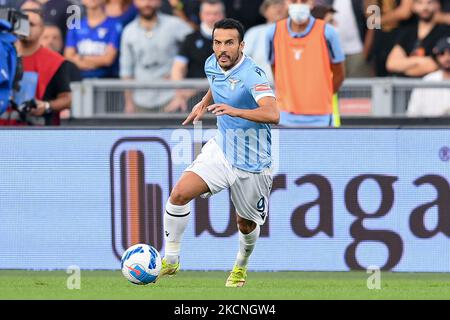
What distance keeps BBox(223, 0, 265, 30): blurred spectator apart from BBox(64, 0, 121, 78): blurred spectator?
1414mm

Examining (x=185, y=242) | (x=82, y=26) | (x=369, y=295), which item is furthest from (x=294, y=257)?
(x=82, y=26)

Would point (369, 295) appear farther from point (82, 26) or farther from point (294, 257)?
point (82, 26)

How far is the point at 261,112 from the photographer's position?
33.9 ft

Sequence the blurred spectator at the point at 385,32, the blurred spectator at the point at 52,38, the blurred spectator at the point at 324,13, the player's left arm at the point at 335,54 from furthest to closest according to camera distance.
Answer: the blurred spectator at the point at 52,38, the blurred spectator at the point at 385,32, the blurred spectator at the point at 324,13, the player's left arm at the point at 335,54

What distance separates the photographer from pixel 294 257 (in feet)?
40.4

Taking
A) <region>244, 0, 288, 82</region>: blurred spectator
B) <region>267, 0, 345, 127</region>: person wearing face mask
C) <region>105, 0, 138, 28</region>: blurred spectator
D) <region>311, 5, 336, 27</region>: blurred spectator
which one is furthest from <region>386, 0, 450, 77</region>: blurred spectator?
<region>105, 0, 138, 28</region>: blurred spectator

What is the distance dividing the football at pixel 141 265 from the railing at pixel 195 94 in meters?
4.30

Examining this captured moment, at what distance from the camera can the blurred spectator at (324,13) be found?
14.8m

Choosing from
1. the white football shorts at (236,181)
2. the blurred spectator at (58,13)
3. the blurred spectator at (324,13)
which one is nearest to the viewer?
the white football shorts at (236,181)

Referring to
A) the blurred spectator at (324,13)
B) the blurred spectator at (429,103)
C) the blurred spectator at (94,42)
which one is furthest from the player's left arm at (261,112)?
the blurred spectator at (94,42)

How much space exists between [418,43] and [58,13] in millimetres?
4434

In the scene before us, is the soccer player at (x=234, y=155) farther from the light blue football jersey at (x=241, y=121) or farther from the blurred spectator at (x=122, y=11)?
the blurred spectator at (x=122, y=11)

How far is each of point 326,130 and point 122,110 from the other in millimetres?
3460

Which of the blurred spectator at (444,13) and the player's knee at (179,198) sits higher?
the blurred spectator at (444,13)
